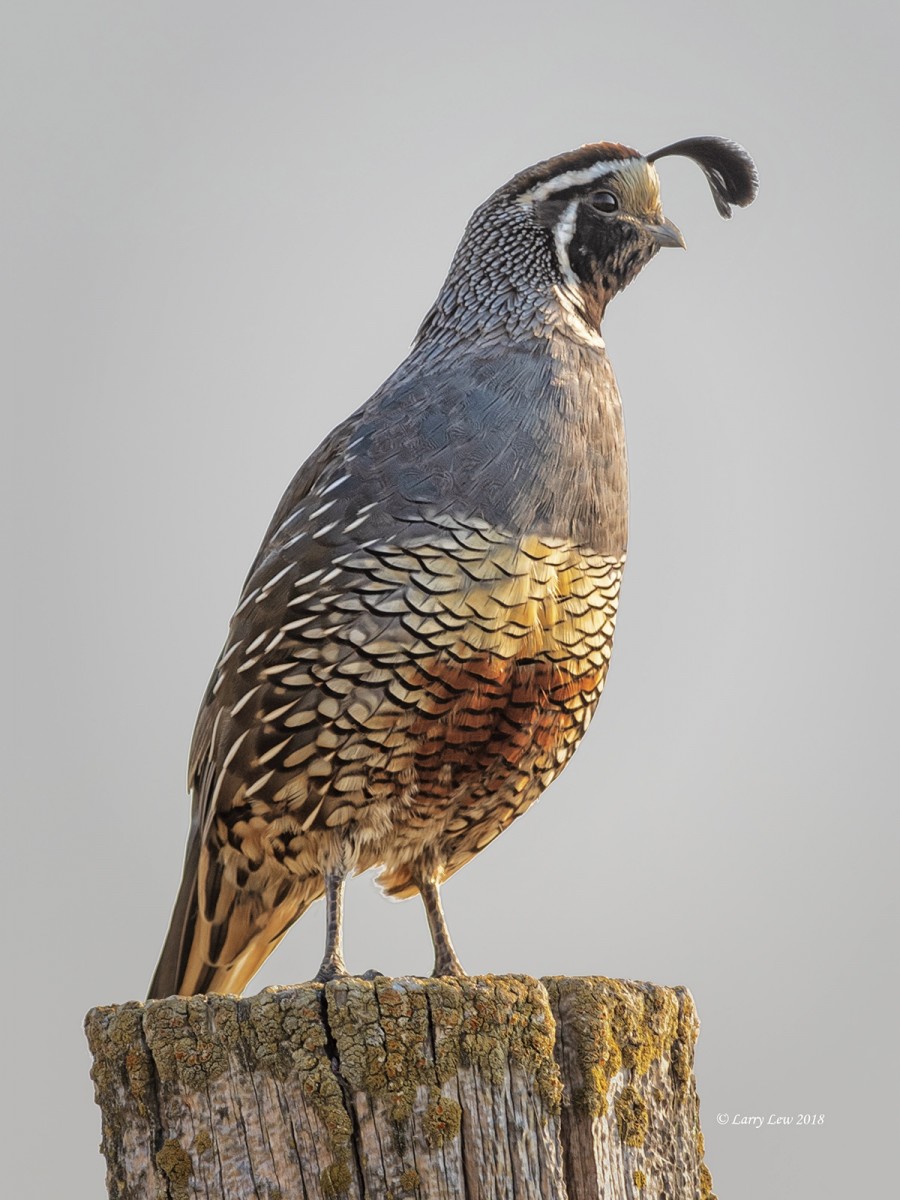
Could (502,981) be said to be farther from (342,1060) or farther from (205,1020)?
(205,1020)

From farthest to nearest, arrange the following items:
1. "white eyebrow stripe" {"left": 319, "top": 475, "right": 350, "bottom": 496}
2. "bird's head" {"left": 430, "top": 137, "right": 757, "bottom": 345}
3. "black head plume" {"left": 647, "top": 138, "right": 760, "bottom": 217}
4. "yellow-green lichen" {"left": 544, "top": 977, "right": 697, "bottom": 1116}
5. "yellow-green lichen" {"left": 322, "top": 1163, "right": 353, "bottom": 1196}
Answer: "black head plume" {"left": 647, "top": 138, "right": 760, "bottom": 217} → "bird's head" {"left": 430, "top": 137, "right": 757, "bottom": 345} → "white eyebrow stripe" {"left": 319, "top": 475, "right": 350, "bottom": 496} → "yellow-green lichen" {"left": 544, "top": 977, "right": 697, "bottom": 1116} → "yellow-green lichen" {"left": 322, "top": 1163, "right": 353, "bottom": 1196}

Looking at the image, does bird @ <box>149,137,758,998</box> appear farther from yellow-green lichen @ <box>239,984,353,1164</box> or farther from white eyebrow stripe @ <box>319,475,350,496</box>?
yellow-green lichen @ <box>239,984,353,1164</box>

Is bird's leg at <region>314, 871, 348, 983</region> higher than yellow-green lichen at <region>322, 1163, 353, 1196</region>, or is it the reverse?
bird's leg at <region>314, 871, 348, 983</region>

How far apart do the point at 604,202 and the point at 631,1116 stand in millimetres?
3157

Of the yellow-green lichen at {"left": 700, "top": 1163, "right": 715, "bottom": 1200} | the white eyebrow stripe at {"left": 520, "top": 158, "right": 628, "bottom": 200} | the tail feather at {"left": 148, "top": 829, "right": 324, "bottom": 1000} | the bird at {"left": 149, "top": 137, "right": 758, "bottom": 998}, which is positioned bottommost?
the yellow-green lichen at {"left": 700, "top": 1163, "right": 715, "bottom": 1200}

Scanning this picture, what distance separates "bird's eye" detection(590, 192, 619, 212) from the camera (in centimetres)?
518

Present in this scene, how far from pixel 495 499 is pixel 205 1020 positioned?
5.89ft

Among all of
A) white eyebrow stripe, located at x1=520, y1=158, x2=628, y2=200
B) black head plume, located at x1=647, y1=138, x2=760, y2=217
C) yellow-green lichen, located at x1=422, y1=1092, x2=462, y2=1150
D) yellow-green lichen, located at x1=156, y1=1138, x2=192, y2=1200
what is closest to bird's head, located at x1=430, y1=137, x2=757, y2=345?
white eyebrow stripe, located at x1=520, y1=158, x2=628, y2=200

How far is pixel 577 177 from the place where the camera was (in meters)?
5.18

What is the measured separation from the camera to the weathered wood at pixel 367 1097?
2867 millimetres

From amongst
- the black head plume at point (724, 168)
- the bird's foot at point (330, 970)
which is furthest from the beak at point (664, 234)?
the bird's foot at point (330, 970)

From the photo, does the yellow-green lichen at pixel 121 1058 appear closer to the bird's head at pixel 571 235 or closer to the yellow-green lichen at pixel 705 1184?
the yellow-green lichen at pixel 705 1184

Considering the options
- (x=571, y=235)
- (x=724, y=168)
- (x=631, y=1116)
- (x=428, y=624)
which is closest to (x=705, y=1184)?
(x=631, y=1116)

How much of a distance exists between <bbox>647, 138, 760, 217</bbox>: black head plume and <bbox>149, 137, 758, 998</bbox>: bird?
0.70 metres
